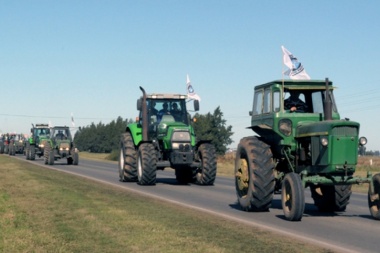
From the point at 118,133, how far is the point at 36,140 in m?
98.7

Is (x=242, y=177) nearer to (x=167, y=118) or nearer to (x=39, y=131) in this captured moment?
(x=167, y=118)

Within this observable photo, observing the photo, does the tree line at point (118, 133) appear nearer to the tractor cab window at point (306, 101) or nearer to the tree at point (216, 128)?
the tree at point (216, 128)

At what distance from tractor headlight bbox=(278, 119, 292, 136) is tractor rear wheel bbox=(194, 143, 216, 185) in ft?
27.7

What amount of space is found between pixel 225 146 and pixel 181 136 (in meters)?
91.4

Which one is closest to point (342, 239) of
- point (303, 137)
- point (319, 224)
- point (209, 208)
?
point (319, 224)

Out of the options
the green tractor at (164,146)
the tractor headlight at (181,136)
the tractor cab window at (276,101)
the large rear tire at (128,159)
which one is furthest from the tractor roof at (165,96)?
the tractor cab window at (276,101)

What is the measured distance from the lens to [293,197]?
472 inches

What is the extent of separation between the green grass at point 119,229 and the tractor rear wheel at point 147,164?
4.98m

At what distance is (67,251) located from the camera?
879 cm

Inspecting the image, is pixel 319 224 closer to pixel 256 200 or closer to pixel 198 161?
pixel 256 200

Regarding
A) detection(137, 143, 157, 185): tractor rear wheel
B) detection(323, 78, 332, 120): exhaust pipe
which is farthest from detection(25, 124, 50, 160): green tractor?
detection(323, 78, 332, 120): exhaust pipe

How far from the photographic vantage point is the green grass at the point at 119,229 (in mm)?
9203

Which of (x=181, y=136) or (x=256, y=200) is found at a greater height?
(x=181, y=136)

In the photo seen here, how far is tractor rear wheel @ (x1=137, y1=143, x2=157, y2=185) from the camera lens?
21484 mm
